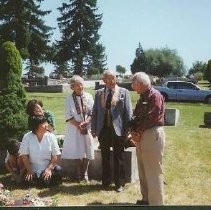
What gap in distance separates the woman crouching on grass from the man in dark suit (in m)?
0.86

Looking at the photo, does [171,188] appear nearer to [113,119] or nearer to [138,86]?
[113,119]

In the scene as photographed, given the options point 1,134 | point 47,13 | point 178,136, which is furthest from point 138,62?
point 1,134

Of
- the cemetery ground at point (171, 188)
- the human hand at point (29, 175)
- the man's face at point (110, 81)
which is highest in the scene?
the man's face at point (110, 81)

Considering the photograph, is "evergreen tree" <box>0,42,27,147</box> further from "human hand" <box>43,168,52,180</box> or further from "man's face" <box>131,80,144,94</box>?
"man's face" <box>131,80,144,94</box>

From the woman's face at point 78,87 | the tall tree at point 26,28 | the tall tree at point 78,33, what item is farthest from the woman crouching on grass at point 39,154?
the tall tree at point 78,33

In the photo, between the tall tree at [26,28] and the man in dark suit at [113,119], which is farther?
the tall tree at [26,28]

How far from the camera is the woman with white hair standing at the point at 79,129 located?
30.4 ft

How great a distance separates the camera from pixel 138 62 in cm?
9169

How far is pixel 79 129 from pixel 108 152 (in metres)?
0.84

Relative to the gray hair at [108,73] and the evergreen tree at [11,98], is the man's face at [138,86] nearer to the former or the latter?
the gray hair at [108,73]

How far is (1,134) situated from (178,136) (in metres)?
6.94

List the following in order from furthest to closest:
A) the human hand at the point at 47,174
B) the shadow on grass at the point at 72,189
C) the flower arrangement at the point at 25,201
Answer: the human hand at the point at 47,174, the shadow on grass at the point at 72,189, the flower arrangement at the point at 25,201

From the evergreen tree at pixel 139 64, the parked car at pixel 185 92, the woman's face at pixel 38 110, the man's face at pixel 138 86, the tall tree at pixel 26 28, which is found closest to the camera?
the man's face at pixel 138 86

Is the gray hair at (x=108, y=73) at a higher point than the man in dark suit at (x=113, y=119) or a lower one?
higher
